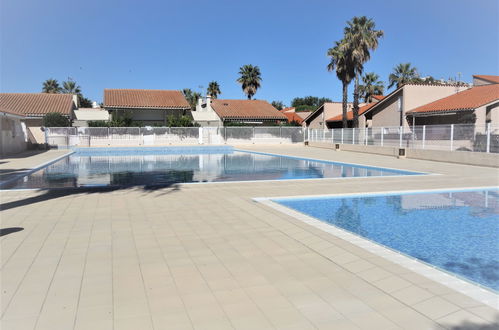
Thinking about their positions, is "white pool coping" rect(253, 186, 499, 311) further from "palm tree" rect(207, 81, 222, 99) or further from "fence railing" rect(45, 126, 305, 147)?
"palm tree" rect(207, 81, 222, 99)

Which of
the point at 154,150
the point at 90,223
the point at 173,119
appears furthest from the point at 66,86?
the point at 90,223

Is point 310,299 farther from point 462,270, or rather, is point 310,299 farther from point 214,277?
point 462,270

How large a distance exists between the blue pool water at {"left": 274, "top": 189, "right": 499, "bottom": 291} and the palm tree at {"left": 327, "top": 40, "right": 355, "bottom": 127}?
22778mm

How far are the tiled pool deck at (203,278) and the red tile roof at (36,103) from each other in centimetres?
2972

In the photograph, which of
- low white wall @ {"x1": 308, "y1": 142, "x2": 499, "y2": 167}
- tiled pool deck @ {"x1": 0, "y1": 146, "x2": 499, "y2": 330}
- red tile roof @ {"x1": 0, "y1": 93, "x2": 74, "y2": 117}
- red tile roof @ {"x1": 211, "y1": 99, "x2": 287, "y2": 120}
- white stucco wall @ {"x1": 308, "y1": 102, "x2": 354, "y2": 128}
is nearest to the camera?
tiled pool deck @ {"x1": 0, "y1": 146, "x2": 499, "y2": 330}

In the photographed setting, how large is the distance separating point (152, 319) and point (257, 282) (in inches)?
42.4

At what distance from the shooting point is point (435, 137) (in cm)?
1761

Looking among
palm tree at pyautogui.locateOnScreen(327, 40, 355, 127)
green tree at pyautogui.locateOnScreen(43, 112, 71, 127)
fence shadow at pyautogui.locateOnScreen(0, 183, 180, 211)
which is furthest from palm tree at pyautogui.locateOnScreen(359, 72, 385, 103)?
fence shadow at pyautogui.locateOnScreen(0, 183, 180, 211)

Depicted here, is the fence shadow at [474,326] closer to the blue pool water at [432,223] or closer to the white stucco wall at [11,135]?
the blue pool water at [432,223]

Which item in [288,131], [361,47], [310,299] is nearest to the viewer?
[310,299]

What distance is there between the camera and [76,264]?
13.0 ft

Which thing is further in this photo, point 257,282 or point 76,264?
point 76,264

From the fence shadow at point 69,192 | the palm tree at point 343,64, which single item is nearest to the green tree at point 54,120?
the palm tree at point 343,64

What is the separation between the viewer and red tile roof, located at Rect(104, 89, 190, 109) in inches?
1374
